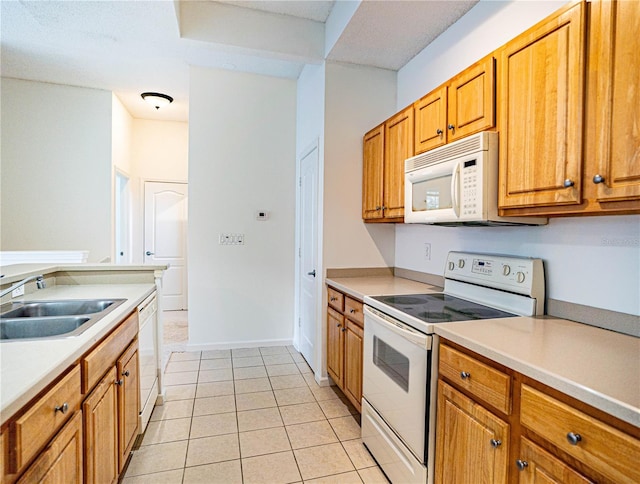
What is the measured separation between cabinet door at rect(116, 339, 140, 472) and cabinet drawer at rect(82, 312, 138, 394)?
0.23ft

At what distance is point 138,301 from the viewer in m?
1.99

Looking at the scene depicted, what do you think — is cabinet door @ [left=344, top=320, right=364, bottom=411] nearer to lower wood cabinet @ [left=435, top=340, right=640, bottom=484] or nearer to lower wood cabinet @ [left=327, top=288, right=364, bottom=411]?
lower wood cabinet @ [left=327, top=288, right=364, bottom=411]

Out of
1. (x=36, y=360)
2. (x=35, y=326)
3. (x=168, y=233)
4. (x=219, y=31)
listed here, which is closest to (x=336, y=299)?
(x=35, y=326)

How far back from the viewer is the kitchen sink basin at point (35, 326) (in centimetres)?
161

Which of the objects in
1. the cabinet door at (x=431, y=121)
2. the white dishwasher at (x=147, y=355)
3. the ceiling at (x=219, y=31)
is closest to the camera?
the cabinet door at (x=431, y=121)

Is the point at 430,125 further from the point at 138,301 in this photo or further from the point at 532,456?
the point at 138,301

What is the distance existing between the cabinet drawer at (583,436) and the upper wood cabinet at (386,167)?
151 cm

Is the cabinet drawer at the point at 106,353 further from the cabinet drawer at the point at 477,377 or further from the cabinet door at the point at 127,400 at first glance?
the cabinet drawer at the point at 477,377

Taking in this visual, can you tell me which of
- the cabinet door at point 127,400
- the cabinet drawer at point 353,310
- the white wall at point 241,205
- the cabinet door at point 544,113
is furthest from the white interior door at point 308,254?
the cabinet door at point 544,113

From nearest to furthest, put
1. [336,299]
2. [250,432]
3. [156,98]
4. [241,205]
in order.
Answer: [250,432] → [336,299] → [241,205] → [156,98]

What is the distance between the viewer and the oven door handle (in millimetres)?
1521

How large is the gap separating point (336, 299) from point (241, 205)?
1707 mm

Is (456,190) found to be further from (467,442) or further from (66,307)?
(66,307)

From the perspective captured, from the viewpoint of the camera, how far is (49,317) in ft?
5.44
